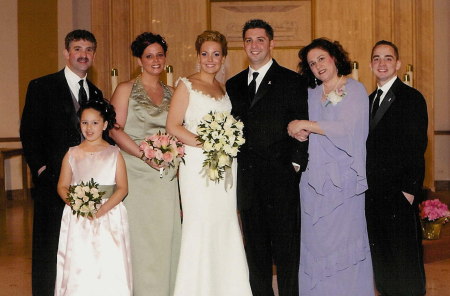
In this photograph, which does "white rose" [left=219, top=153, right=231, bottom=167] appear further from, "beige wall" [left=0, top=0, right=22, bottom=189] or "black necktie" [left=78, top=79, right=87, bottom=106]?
"beige wall" [left=0, top=0, right=22, bottom=189]

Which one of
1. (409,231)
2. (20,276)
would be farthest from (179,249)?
(20,276)

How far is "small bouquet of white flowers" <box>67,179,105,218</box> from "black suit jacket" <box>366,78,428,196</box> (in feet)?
6.03

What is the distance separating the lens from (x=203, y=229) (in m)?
4.95

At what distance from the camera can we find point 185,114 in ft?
16.2

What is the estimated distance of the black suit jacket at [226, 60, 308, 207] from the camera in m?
4.90

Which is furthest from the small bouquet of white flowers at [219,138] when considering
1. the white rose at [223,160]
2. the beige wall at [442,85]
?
the beige wall at [442,85]

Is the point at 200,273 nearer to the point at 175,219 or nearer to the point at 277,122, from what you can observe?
the point at 175,219

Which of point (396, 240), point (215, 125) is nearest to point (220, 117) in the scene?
point (215, 125)

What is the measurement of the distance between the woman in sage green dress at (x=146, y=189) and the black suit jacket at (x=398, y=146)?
1.44 m

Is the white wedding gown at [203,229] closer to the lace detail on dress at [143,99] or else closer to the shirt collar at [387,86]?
the lace detail on dress at [143,99]

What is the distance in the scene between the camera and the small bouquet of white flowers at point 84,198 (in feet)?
15.0

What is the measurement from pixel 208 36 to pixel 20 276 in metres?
3.15

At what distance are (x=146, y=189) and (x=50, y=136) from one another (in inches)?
30.3

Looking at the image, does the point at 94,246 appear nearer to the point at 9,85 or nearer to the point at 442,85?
the point at 9,85
